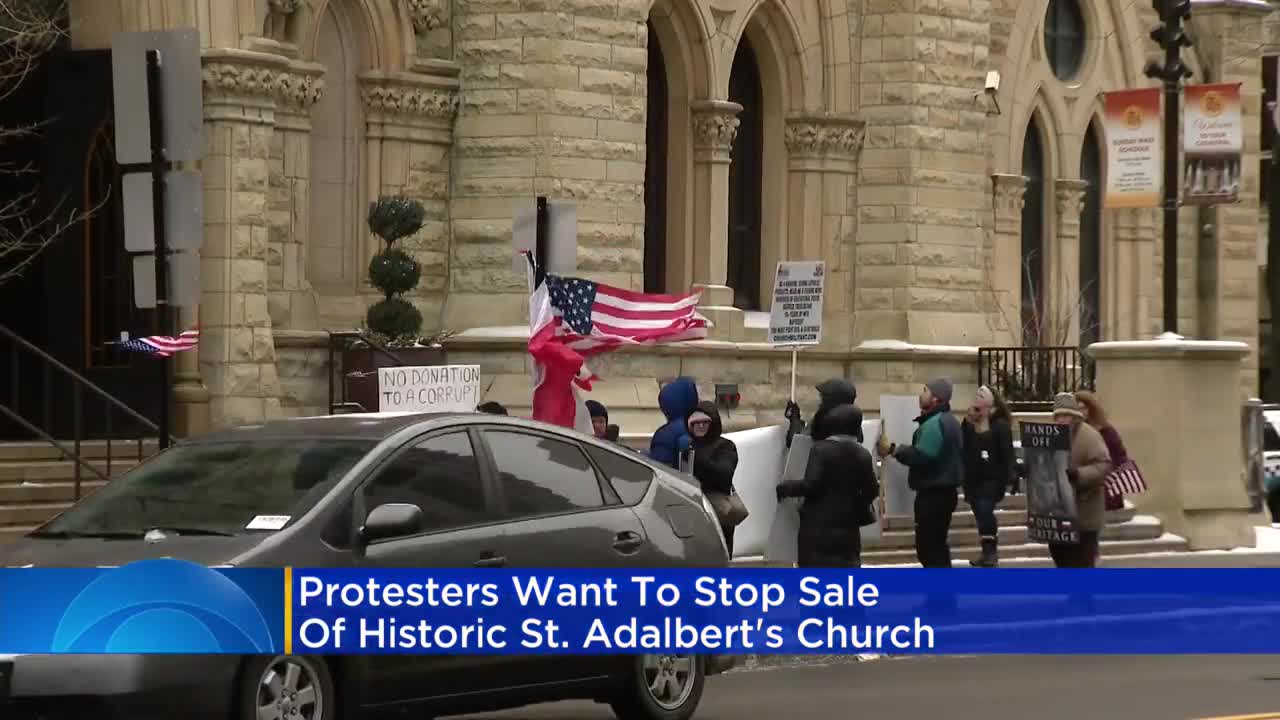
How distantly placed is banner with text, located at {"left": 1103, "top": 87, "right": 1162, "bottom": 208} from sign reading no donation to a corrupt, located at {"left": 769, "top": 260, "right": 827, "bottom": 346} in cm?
534

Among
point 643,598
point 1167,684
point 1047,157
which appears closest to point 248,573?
point 643,598

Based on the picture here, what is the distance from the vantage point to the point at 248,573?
10.8 meters

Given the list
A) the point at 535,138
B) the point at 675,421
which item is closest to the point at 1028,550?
the point at 535,138

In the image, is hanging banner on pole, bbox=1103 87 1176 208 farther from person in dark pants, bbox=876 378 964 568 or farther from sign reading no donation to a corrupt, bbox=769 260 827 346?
person in dark pants, bbox=876 378 964 568

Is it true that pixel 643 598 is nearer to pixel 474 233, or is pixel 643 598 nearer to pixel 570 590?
pixel 570 590

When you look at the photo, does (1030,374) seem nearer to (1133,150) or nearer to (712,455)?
(1133,150)

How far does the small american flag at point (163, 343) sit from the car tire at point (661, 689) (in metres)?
3.52

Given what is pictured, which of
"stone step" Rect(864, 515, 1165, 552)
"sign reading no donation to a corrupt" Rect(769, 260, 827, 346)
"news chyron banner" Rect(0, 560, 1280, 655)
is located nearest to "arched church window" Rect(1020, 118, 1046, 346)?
"stone step" Rect(864, 515, 1165, 552)

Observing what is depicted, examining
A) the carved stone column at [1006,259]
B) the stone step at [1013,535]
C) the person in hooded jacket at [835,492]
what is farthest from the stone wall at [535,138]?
the person in hooded jacket at [835,492]

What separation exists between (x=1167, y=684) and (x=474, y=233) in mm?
12774

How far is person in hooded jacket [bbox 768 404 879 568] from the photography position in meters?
17.0

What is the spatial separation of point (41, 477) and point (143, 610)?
11.3m

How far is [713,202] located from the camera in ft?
98.3

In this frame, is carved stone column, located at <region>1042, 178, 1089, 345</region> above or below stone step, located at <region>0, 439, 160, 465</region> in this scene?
above
